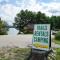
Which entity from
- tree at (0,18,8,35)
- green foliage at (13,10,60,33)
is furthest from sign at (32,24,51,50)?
tree at (0,18,8,35)

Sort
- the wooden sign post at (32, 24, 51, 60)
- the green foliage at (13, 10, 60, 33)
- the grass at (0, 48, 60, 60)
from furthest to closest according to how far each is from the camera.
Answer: the green foliage at (13, 10, 60, 33)
the grass at (0, 48, 60, 60)
the wooden sign post at (32, 24, 51, 60)

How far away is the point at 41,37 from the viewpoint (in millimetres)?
4305

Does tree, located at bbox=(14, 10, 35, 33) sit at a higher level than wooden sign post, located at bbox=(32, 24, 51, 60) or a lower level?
higher

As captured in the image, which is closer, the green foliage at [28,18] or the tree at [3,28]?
the green foliage at [28,18]

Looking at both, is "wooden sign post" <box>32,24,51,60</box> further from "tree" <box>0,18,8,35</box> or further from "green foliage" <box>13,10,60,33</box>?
"tree" <box>0,18,8,35</box>

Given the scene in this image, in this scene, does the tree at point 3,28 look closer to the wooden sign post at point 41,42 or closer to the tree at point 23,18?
the tree at point 23,18

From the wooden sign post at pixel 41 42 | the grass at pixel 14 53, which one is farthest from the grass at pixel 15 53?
the wooden sign post at pixel 41 42

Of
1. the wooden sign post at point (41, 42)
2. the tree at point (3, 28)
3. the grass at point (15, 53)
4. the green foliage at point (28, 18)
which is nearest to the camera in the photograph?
the wooden sign post at point (41, 42)

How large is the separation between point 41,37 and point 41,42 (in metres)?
0.10

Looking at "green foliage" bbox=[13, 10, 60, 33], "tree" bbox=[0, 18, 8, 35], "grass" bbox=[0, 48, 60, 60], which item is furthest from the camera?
Result: "tree" bbox=[0, 18, 8, 35]

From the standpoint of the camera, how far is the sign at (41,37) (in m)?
4.27

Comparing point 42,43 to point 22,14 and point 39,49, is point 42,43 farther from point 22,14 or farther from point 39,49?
point 22,14

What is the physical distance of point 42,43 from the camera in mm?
4332

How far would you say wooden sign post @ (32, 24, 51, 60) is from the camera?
4252mm
